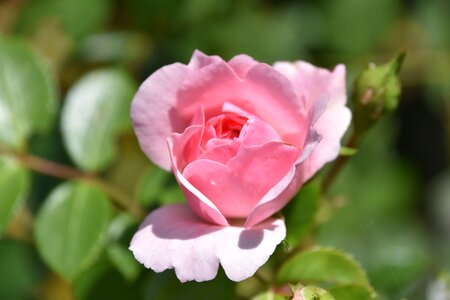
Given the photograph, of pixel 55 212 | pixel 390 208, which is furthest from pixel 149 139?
pixel 390 208

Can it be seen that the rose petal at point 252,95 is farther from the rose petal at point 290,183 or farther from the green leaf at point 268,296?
the green leaf at point 268,296

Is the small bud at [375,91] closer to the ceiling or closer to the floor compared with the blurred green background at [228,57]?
closer to the ceiling

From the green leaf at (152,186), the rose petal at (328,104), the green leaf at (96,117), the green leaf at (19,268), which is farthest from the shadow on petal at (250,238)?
the green leaf at (19,268)

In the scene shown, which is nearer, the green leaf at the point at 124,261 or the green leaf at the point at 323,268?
the green leaf at the point at 323,268

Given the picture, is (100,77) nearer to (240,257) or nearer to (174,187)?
(174,187)

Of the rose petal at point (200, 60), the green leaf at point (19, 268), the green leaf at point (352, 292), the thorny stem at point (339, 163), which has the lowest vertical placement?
the green leaf at point (19, 268)

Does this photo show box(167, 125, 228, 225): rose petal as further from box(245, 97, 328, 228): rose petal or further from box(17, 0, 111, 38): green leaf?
box(17, 0, 111, 38): green leaf

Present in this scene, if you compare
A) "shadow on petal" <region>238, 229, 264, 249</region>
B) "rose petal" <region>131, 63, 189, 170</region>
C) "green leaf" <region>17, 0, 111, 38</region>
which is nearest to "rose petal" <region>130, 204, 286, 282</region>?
"shadow on petal" <region>238, 229, 264, 249</region>

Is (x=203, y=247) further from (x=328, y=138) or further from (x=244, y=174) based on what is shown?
(x=328, y=138)
